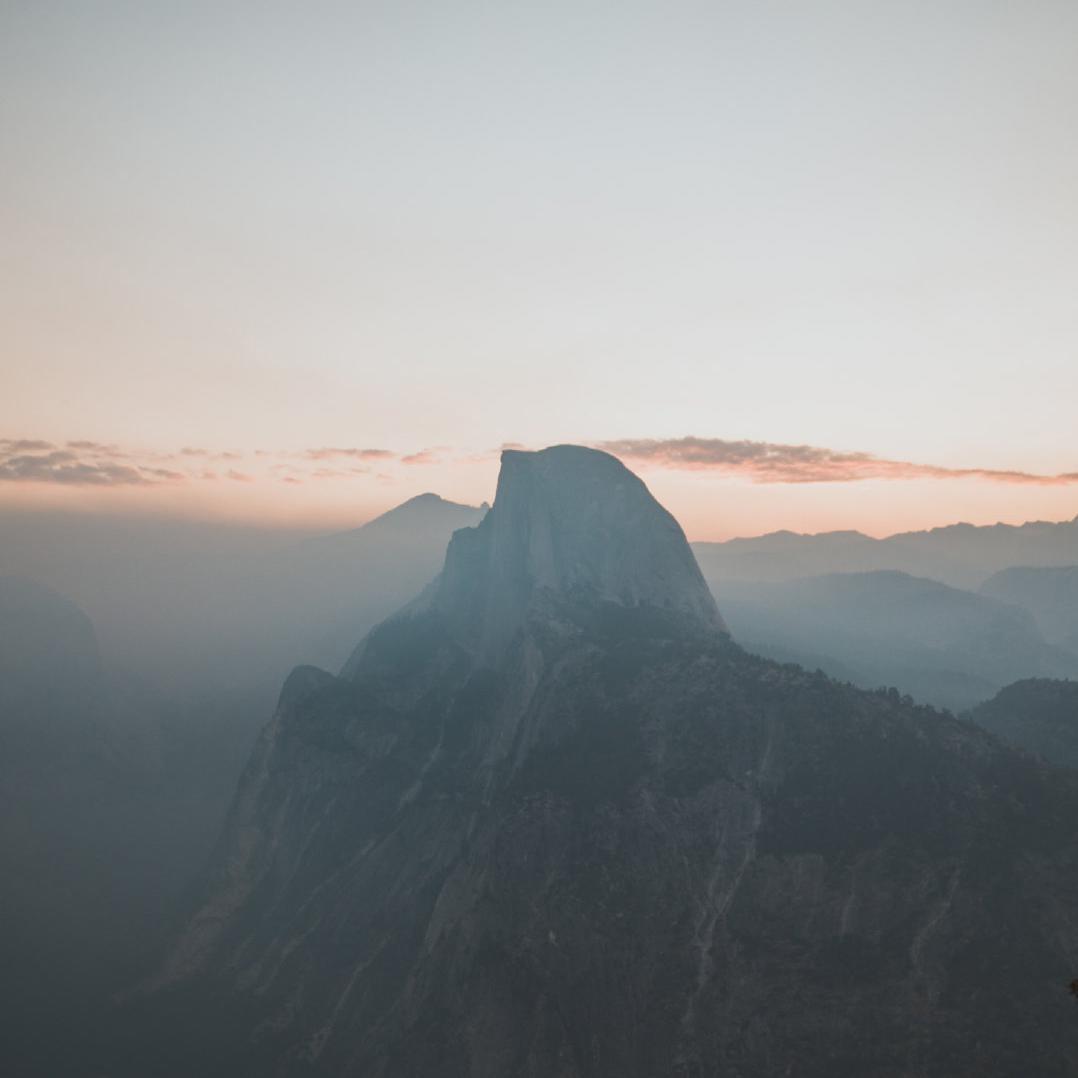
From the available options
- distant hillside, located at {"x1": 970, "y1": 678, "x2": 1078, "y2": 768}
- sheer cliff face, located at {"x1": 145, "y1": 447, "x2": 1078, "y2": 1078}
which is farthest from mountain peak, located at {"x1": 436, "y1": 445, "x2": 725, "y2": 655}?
distant hillside, located at {"x1": 970, "y1": 678, "x2": 1078, "y2": 768}

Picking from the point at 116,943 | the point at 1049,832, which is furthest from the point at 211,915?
the point at 1049,832

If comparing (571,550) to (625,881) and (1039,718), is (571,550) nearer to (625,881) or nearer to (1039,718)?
(625,881)

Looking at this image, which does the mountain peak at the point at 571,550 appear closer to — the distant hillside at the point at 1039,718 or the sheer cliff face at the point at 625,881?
the sheer cliff face at the point at 625,881

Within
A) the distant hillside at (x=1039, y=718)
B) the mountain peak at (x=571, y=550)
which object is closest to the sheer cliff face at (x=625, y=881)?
the mountain peak at (x=571, y=550)

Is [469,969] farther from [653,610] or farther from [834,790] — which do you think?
[653,610]

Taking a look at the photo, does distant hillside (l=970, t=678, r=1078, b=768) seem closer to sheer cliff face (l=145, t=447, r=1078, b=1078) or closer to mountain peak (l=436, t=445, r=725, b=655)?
sheer cliff face (l=145, t=447, r=1078, b=1078)

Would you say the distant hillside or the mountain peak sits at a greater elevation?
the mountain peak
